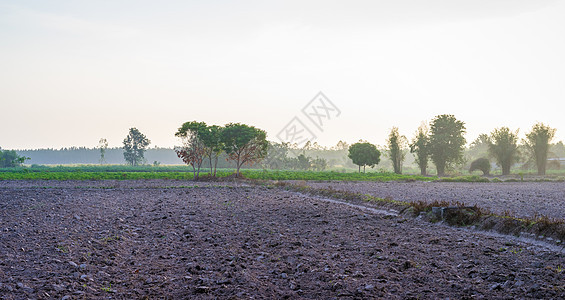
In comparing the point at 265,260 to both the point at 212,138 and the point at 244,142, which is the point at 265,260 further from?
the point at 244,142

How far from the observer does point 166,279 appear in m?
9.08

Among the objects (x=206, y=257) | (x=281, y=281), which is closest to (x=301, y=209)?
(x=206, y=257)

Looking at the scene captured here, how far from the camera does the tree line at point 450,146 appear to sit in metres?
71.8

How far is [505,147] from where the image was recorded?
7125cm

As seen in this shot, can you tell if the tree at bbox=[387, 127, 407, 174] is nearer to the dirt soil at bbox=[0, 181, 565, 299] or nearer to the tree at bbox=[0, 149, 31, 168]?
the dirt soil at bbox=[0, 181, 565, 299]

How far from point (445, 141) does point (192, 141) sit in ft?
140

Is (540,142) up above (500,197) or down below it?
above

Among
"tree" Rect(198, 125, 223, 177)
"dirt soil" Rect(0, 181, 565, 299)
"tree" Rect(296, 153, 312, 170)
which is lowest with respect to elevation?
"dirt soil" Rect(0, 181, 565, 299)

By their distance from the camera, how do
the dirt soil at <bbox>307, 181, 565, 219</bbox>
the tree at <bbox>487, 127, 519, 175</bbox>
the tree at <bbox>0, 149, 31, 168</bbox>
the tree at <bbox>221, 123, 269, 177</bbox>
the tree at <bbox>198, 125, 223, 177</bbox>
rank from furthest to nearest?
the tree at <bbox>0, 149, 31, 168</bbox>
the tree at <bbox>487, 127, 519, 175</bbox>
the tree at <bbox>221, 123, 269, 177</bbox>
the tree at <bbox>198, 125, 223, 177</bbox>
the dirt soil at <bbox>307, 181, 565, 219</bbox>

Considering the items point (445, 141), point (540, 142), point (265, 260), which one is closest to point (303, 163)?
point (445, 141)

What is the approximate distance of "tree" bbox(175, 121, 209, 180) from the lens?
5000 centimetres

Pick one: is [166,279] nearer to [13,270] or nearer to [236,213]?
[13,270]

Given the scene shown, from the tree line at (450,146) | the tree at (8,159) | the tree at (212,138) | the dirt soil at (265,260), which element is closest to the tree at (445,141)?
the tree line at (450,146)

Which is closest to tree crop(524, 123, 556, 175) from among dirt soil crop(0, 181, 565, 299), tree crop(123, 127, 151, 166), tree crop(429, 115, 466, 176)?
tree crop(429, 115, 466, 176)
